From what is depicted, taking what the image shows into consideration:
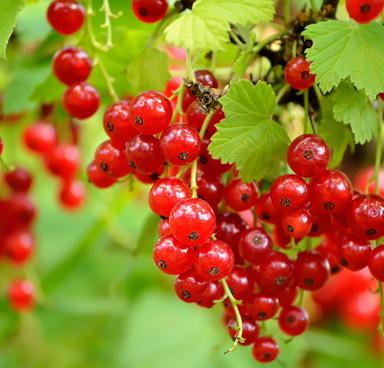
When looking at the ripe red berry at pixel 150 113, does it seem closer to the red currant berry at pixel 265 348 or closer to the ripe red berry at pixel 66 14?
the ripe red berry at pixel 66 14

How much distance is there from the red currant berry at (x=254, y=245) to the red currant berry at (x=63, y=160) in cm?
101

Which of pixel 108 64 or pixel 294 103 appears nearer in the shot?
pixel 294 103

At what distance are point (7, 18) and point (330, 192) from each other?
1.54 feet

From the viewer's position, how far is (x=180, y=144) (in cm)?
92

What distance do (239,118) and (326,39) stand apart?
149 millimetres

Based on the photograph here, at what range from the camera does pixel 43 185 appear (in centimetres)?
289

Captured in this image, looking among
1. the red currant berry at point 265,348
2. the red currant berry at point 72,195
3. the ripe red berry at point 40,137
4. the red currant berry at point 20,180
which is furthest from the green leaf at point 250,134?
the red currant berry at point 72,195

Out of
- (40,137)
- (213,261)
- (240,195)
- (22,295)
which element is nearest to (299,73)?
(240,195)

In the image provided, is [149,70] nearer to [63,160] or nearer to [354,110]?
[354,110]

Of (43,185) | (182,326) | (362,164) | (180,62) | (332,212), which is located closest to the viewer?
(332,212)

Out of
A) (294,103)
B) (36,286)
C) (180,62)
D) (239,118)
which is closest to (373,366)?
(36,286)

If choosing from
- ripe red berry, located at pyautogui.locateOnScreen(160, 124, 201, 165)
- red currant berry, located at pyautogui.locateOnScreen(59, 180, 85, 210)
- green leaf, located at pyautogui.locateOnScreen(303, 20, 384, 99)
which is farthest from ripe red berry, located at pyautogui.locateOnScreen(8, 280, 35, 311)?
green leaf, located at pyautogui.locateOnScreen(303, 20, 384, 99)

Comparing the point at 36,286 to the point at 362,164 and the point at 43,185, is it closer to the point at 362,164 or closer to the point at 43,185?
the point at 43,185

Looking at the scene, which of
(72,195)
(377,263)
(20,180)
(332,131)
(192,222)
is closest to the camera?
(192,222)
